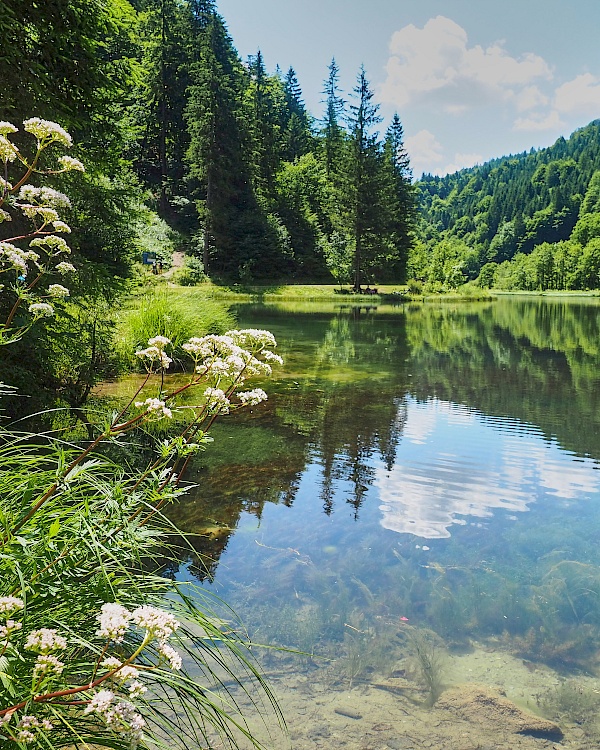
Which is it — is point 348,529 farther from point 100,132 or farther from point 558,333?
point 558,333

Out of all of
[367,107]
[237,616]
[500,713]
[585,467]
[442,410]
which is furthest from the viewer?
[367,107]

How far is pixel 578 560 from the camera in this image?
432cm

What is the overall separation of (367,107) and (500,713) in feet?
158

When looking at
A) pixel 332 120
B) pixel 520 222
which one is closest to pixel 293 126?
pixel 332 120

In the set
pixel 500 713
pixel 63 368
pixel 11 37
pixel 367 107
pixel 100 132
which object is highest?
pixel 367 107

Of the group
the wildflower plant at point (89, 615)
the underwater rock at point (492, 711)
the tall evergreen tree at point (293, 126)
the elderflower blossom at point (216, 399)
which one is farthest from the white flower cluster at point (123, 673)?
the tall evergreen tree at point (293, 126)

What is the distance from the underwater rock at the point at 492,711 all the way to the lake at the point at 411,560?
0.03ft

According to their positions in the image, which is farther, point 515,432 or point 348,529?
point 515,432

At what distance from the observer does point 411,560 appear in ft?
14.1

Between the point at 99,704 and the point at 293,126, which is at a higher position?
the point at 293,126

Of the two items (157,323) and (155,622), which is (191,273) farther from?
(155,622)

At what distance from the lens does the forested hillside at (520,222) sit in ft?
281

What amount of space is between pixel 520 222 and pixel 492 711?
13459 cm

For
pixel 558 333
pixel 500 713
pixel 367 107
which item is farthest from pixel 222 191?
pixel 500 713
